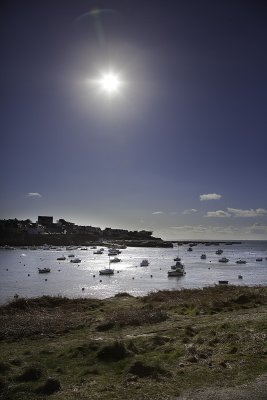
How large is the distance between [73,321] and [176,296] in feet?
45.4

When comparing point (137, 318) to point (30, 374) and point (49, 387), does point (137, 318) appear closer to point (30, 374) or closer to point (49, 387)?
point (30, 374)

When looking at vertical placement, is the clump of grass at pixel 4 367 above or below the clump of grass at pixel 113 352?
below

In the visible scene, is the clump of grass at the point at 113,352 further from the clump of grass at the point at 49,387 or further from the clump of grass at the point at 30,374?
the clump of grass at the point at 49,387

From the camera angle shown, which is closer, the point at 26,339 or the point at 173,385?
the point at 173,385

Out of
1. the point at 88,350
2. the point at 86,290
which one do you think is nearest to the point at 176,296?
the point at 88,350

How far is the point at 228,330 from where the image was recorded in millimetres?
19875

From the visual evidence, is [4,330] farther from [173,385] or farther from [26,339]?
[173,385]

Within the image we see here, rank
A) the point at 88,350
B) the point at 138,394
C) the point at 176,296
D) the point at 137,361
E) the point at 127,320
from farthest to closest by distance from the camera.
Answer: the point at 176,296 < the point at 127,320 < the point at 88,350 < the point at 137,361 < the point at 138,394

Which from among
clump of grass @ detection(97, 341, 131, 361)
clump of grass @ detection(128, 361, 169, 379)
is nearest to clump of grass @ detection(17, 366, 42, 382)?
clump of grass @ detection(97, 341, 131, 361)

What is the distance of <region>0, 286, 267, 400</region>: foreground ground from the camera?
41.5 feet

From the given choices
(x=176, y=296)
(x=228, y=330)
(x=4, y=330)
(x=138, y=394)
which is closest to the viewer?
(x=138, y=394)

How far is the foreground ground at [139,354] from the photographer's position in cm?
1265

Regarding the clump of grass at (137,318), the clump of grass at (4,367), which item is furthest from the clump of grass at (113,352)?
the clump of grass at (137,318)

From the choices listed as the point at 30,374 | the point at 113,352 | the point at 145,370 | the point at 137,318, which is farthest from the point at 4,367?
the point at 137,318
